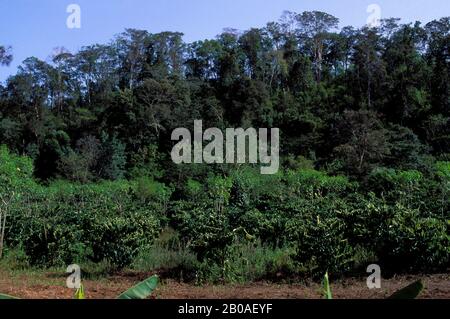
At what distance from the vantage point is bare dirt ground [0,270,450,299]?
6.03 metres

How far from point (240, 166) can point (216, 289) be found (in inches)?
799

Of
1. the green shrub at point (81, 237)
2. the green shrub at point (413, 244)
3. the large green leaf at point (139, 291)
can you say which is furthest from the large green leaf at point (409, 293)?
the green shrub at point (81, 237)

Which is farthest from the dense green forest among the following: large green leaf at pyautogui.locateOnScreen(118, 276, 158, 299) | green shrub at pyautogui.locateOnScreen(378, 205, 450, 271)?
large green leaf at pyautogui.locateOnScreen(118, 276, 158, 299)

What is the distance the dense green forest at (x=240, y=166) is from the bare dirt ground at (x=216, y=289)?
Result: 1.63 ft

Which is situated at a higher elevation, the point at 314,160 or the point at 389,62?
the point at 389,62

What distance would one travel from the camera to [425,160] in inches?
1014

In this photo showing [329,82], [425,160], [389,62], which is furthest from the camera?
[329,82]

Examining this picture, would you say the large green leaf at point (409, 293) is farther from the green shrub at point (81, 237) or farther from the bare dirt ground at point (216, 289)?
the green shrub at point (81, 237)

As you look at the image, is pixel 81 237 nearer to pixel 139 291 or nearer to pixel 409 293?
pixel 139 291

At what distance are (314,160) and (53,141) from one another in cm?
1558

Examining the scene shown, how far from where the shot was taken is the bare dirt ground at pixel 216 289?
6027 millimetres

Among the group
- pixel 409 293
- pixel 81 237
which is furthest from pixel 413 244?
pixel 409 293
